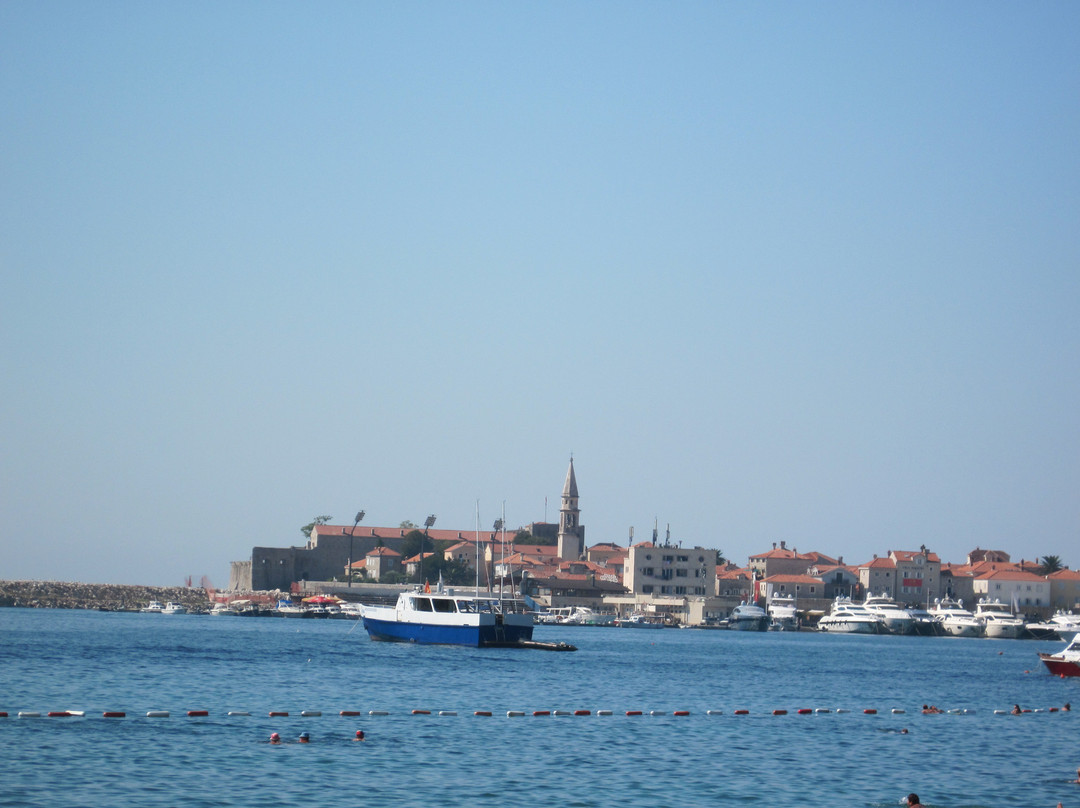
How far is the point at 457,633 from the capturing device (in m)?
90.2

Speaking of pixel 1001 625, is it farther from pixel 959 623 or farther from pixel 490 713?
pixel 490 713

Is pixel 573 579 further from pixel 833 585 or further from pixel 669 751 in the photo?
pixel 669 751

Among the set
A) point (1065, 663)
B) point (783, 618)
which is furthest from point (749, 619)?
point (1065, 663)

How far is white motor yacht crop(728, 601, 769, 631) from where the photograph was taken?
166000mm

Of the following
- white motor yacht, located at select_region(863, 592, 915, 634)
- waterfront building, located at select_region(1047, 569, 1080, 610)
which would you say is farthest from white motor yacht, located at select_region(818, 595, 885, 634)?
waterfront building, located at select_region(1047, 569, 1080, 610)

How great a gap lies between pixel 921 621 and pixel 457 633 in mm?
94671

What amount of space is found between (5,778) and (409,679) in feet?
107

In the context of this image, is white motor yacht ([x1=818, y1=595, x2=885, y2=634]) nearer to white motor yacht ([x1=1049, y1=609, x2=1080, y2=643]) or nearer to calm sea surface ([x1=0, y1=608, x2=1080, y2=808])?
white motor yacht ([x1=1049, y1=609, x2=1080, y2=643])

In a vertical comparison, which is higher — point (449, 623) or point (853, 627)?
point (449, 623)

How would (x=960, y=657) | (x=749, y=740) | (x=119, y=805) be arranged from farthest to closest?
(x=960, y=657)
(x=749, y=740)
(x=119, y=805)

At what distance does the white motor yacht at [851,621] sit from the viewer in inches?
6614

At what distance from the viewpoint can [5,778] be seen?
3023cm

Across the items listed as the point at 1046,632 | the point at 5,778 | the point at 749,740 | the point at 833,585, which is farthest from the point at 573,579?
the point at 5,778

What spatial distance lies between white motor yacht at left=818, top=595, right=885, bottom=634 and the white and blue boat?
8444cm
